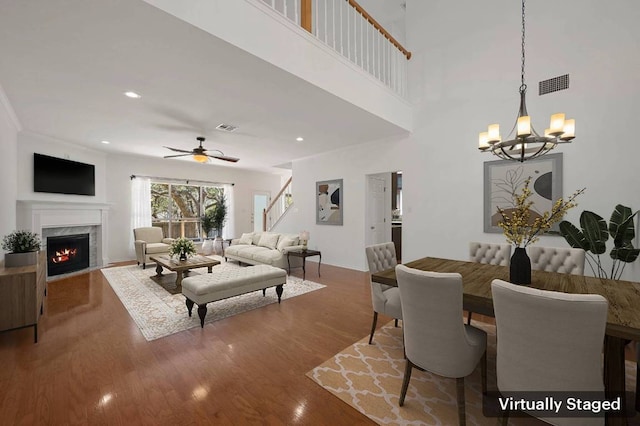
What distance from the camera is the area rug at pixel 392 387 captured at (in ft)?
5.88

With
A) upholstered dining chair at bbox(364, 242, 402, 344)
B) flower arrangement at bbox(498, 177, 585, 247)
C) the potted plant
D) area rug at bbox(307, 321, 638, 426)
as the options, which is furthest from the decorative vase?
flower arrangement at bbox(498, 177, 585, 247)

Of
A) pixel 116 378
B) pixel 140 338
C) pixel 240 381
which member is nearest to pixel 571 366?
pixel 240 381

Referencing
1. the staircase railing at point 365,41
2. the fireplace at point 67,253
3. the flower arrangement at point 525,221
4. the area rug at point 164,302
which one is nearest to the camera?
the flower arrangement at point 525,221

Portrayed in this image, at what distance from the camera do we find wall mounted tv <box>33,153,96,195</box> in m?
5.25

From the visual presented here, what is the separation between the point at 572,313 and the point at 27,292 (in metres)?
4.36

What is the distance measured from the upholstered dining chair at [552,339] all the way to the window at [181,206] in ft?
28.5

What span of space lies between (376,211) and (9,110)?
6.36 meters

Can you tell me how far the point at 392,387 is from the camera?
6.86 feet

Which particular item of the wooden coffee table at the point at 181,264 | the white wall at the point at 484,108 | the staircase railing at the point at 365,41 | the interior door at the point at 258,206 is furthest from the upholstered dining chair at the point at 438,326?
the interior door at the point at 258,206

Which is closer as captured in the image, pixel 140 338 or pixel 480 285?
pixel 480 285

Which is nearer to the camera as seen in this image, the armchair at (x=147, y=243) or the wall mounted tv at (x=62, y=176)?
the wall mounted tv at (x=62, y=176)

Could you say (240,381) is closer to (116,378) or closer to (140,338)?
(116,378)

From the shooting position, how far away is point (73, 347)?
2668 mm

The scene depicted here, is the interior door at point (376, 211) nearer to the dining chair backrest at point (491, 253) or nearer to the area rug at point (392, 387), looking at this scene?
the dining chair backrest at point (491, 253)
